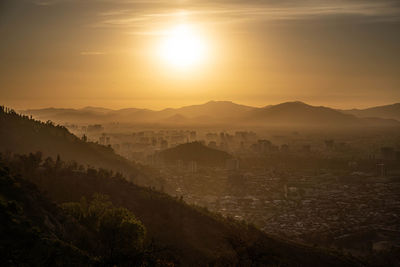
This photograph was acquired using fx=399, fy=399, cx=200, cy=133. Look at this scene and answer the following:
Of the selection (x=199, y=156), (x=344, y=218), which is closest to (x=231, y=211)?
(x=344, y=218)

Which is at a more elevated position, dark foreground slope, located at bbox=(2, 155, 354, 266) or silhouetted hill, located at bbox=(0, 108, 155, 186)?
silhouetted hill, located at bbox=(0, 108, 155, 186)

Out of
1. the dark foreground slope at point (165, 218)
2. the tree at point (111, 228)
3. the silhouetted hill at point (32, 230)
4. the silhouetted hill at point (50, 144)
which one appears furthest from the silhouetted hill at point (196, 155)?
the silhouetted hill at point (32, 230)

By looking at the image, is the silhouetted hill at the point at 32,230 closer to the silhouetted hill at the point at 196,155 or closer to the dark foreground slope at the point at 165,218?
the dark foreground slope at the point at 165,218

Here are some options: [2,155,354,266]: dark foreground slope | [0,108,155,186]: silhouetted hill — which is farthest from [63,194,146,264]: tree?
[0,108,155,186]: silhouetted hill

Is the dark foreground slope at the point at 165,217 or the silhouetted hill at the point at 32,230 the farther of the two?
the dark foreground slope at the point at 165,217

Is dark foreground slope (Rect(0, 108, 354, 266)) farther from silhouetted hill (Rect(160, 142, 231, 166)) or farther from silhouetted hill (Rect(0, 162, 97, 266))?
silhouetted hill (Rect(160, 142, 231, 166))

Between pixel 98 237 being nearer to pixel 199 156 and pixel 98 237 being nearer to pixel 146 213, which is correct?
pixel 146 213
